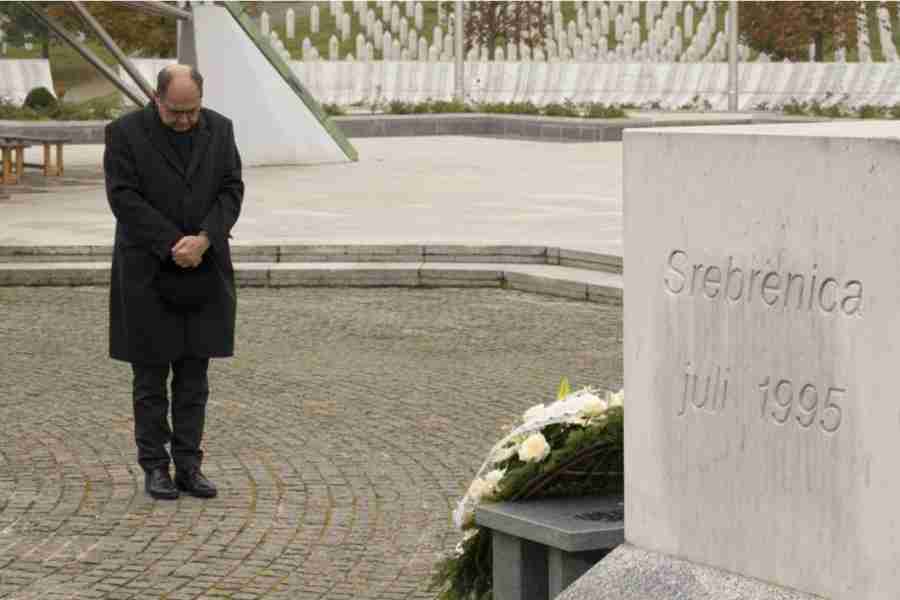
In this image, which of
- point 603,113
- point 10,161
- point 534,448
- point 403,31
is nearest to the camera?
point 534,448

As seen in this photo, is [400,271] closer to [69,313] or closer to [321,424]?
[69,313]

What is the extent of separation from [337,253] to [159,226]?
859 centimetres

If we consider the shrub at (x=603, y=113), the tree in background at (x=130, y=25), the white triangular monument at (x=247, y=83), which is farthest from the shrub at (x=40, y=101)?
the tree in background at (x=130, y=25)

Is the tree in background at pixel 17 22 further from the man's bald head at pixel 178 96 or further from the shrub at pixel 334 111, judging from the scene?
the man's bald head at pixel 178 96

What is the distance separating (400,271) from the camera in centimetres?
1582

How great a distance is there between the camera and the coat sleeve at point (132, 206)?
25.9 ft

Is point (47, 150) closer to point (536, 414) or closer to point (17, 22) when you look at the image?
point (17, 22)

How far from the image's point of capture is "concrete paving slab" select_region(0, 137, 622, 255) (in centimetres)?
1734

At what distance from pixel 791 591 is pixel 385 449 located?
4789 millimetres

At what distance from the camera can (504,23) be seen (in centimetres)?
5456

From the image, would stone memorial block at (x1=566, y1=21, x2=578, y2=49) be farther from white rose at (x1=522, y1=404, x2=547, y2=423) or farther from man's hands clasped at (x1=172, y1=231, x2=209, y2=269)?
white rose at (x1=522, y1=404, x2=547, y2=423)

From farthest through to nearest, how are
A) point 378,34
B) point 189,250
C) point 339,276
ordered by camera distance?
point 378,34 → point 339,276 → point 189,250

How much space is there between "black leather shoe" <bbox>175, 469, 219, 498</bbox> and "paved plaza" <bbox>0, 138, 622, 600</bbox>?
0.05m

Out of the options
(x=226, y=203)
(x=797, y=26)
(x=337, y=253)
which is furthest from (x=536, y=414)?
(x=797, y=26)
